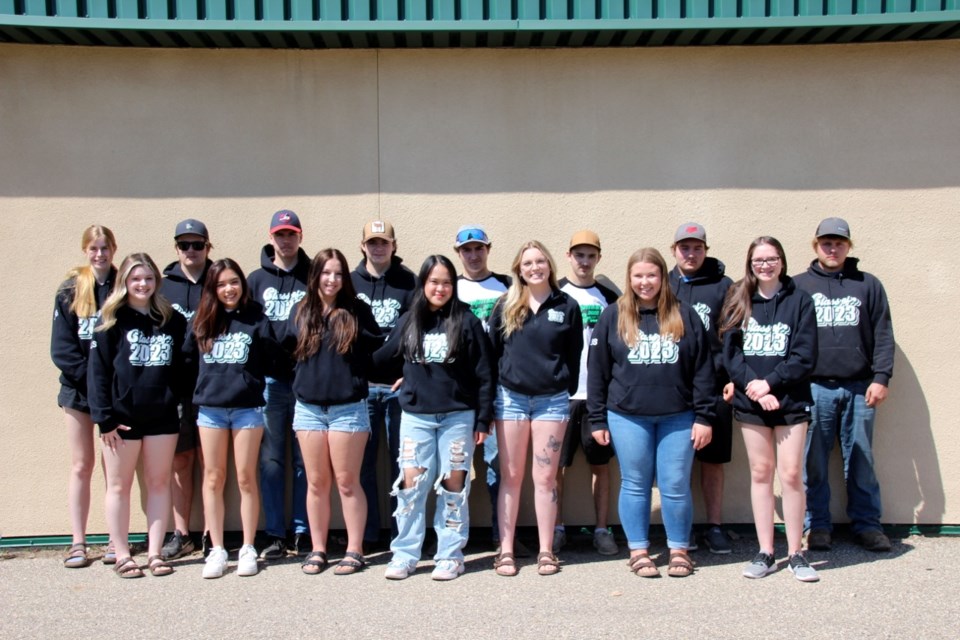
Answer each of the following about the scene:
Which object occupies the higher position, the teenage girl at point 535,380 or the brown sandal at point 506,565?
the teenage girl at point 535,380

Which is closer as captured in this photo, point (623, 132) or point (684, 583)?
point (684, 583)

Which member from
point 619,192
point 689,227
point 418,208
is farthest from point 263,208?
point 689,227

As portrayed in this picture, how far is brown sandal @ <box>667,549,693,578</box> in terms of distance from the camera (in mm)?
4965

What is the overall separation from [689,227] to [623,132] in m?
0.91

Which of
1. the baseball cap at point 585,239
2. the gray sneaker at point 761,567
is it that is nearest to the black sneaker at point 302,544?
the baseball cap at point 585,239

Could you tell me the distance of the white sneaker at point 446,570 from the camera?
4.97 meters

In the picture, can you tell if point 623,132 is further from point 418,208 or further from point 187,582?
point 187,582

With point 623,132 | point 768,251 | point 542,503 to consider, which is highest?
point 623,132

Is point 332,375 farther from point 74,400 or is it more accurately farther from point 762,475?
point 762,475

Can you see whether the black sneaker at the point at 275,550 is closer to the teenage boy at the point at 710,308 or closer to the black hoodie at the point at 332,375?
the black hoodie at the point at 332,375

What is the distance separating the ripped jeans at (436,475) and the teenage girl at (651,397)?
78 cm

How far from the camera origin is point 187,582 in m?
5.02

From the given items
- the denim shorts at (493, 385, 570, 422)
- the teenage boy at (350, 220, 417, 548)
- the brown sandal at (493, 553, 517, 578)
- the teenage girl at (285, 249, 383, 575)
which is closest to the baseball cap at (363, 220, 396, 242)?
the teenage boy at (350, 220, 417, 548)

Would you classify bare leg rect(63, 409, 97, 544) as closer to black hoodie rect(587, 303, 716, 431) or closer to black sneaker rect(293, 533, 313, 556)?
black sneaker rect(293, 533, 313, 556)
